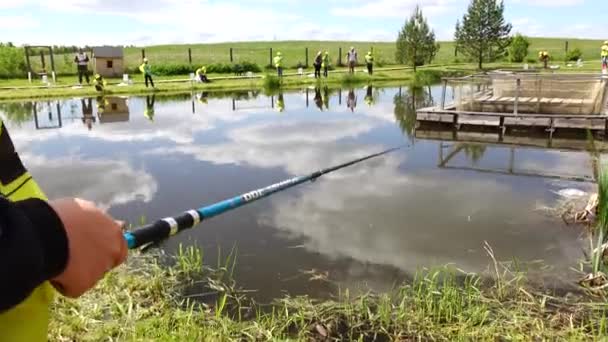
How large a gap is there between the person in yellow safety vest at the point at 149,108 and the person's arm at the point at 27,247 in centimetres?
1788

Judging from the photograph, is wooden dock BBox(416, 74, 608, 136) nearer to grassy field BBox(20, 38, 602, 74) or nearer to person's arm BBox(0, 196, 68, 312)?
person's arm BBox(0, 196, 68, 312)

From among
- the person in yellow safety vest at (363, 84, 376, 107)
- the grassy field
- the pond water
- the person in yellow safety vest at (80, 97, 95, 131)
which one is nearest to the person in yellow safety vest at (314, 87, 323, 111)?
the person in yellow safety vest at (363, 84, 376, 107)

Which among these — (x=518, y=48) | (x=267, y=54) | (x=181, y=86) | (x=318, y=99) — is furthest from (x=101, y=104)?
(x=267, y=54)

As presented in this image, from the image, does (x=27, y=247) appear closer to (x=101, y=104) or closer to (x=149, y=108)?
(x=149, y=108)

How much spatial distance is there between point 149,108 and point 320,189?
45.6ft

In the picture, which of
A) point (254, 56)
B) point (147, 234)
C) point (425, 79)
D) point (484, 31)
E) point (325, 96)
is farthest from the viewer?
point (254, 56)

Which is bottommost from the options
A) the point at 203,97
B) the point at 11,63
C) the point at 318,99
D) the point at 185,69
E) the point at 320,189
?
the point at 320,189

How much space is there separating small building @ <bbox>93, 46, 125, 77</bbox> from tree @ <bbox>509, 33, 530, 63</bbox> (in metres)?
34.4

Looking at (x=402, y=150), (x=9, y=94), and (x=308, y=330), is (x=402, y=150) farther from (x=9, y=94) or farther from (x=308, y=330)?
(x=9, y=94)

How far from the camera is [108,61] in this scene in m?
35.4

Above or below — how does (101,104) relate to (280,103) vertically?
above

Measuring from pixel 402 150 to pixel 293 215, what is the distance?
18.1ft

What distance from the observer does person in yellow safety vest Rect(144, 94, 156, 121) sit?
61.4 feet

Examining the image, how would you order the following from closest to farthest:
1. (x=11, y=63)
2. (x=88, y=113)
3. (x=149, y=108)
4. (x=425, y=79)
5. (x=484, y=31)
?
(x=88, y=113)
(x=149, y=108)
(x=425, y=79)
(x=11, y=63)
(x=484, y=31)
